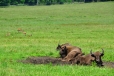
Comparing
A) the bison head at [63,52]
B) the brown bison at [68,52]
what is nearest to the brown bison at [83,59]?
the brown bison at [68,52]

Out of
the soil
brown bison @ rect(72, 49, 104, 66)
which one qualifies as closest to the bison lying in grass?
brown bison @ rect(72, 49, 104, 66)

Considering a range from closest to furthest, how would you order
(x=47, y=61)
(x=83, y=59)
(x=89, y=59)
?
(x=89, y=59) → (x=83, y=59) → (x=47, y=61)

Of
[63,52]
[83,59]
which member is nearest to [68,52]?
[63,52]

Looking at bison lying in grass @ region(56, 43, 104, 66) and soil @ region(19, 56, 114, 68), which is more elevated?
bison lying in grass @ region(56, 43, 104, 66)

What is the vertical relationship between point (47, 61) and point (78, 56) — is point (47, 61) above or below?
below

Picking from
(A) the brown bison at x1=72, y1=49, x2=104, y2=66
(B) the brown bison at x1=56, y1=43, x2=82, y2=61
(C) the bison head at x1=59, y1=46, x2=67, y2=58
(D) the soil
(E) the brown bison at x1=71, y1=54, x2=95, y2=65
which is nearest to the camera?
(A) the brown bison at x1=72, y1=49, x2=104, y2=66

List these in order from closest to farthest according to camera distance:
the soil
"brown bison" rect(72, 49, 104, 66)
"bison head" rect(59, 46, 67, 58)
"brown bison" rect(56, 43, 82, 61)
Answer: "brown bison" rect(72, 49, 104, 66)
the soil
"brown bison" rect(56, 43, 82, 61)
"bison head" rect(59, 46, 67, 58)

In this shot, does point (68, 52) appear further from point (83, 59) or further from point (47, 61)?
point (83, 59)

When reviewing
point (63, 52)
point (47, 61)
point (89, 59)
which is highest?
point (89, 59)

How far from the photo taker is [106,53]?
16.7 meters

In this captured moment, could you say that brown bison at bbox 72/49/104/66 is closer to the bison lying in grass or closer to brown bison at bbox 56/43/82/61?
the bison lying in grass

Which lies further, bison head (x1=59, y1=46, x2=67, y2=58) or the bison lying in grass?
bison head (x1=59, y1=46, x2=67, y2=58)

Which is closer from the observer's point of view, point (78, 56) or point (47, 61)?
point (78, 56)

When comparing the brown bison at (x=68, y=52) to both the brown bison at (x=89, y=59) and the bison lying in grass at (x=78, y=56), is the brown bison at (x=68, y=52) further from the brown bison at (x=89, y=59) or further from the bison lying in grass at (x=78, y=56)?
the brown bison at (x=89, y=59)
